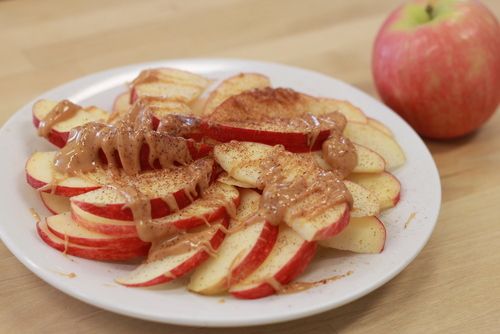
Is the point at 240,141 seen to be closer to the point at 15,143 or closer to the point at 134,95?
the point at 134,95

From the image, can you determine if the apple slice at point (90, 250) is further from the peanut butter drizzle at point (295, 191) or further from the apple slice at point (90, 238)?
the peanut butter drizzle at point (295, 191)

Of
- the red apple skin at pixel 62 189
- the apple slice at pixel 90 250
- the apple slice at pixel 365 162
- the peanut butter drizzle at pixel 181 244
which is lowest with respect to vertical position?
the apple slice at pixel 365 162

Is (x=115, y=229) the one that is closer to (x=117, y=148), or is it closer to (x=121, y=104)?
(x=117, y=148)

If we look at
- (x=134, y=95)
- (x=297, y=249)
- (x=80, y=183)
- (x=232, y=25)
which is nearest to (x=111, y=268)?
(x=80, y=183)

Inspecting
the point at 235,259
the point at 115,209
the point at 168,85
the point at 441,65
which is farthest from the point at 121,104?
the point at 441,65

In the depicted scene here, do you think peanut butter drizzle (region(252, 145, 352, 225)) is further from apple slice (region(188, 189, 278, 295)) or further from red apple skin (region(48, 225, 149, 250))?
red apple skin (region(48, 225, 149, 250))

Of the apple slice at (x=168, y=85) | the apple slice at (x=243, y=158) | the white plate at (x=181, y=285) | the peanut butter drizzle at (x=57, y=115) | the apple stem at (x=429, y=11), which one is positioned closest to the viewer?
the white plate at (x=181, y=285)

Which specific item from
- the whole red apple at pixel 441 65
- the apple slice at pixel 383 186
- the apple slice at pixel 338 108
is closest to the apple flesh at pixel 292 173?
the apple slice at pixel 383 186

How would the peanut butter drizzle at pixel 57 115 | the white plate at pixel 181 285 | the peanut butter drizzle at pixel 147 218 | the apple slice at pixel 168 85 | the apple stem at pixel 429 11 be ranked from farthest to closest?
the apple stem at pixel 429 11 < the apple slice at pixel 168 85 < the peanut butter drizzle at pixel 57 115 < the peanut butter drizzle at pixel 147 218 < the white plate at pixel 181 285
